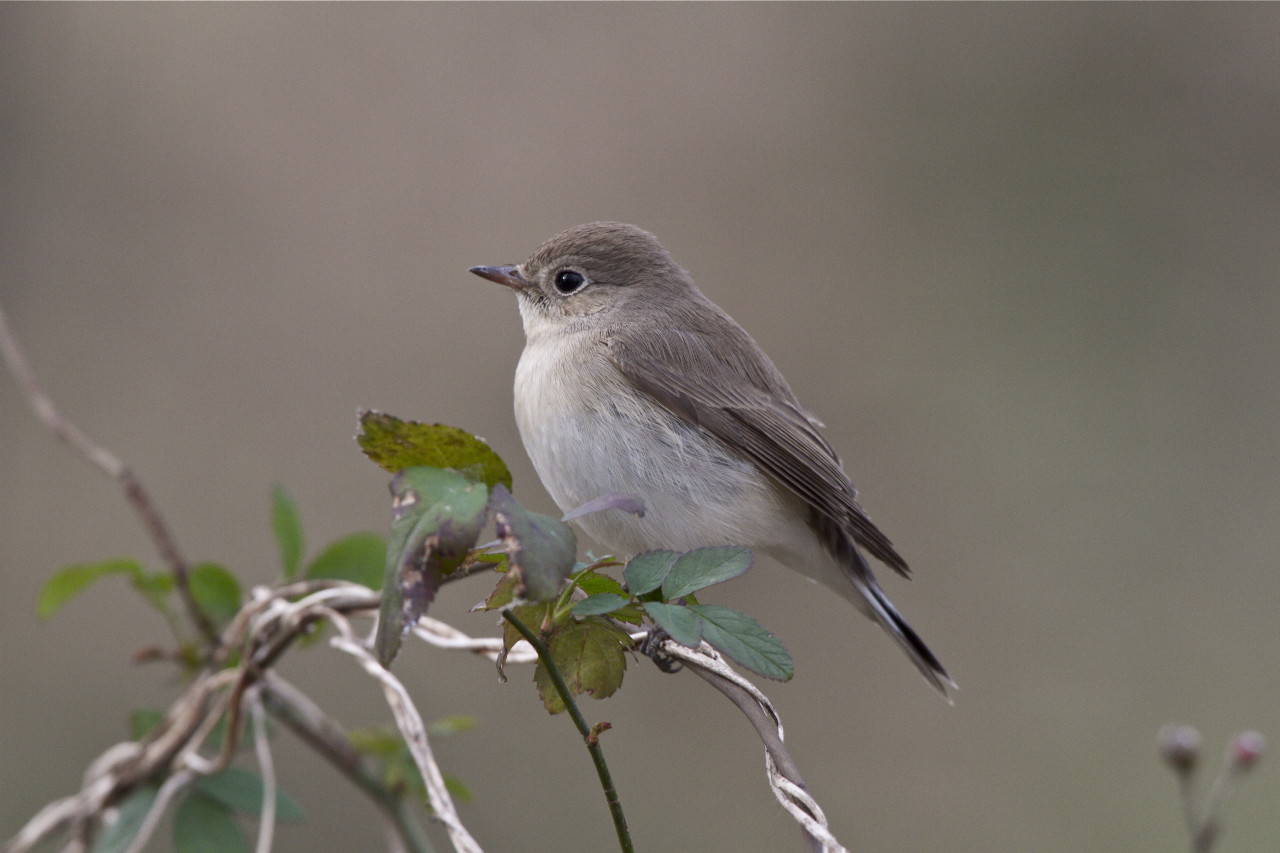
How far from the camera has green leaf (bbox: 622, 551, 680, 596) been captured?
1278 millimetres

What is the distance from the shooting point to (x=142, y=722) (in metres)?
1.67

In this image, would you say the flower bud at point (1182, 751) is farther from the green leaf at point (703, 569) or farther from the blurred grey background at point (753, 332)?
the blurred grey background at point (753, 332)

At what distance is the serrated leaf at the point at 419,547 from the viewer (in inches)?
42.3

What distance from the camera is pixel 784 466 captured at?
8.87 feet

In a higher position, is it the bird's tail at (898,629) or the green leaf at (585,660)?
the green leaf at (585,660)

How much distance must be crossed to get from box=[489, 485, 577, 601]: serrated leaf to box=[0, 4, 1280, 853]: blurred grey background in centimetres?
283

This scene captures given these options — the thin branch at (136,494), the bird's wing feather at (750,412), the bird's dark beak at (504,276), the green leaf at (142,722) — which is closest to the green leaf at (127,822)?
the green leaf at (142,722)

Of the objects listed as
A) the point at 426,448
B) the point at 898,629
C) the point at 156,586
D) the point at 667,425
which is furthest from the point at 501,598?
the point at 898,629

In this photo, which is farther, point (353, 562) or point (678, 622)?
point (353, 562)

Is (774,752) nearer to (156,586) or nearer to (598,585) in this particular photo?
(598,585)

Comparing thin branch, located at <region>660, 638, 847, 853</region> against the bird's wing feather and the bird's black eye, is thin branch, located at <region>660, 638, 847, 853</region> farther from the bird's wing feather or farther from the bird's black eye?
the bird's black eye

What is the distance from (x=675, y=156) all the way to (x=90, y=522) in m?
2.99

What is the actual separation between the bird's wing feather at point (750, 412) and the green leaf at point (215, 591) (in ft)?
3.74

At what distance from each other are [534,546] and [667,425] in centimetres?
157
